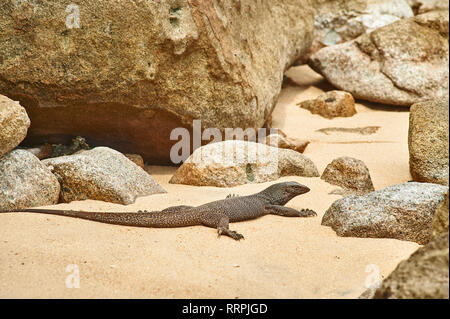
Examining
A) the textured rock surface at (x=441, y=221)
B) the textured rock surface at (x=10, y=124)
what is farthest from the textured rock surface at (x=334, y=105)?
the textured rock surface at (x=441, y=221)

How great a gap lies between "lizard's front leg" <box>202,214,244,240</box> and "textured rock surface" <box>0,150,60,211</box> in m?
1.73

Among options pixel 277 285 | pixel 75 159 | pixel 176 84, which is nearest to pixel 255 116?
pixel 176 84

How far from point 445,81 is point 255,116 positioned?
4.86m

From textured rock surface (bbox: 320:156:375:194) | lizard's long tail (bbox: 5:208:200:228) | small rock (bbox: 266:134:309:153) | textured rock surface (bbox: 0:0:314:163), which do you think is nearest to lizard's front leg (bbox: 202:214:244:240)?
lizard's long tail (bbox: 5:208:200:228)

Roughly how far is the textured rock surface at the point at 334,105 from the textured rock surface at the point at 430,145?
3263 millimetres

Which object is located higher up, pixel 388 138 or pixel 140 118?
pixel 140 118

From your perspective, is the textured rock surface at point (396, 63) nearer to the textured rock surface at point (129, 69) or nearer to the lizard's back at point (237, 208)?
the textured rock surface at point (129, 69)

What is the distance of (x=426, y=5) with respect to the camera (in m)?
A: 14.5

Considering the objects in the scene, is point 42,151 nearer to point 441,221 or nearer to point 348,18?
point 441,221

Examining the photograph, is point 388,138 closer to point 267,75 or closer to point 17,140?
point 267,75

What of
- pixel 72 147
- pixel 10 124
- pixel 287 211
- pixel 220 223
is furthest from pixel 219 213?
pixel 72 147

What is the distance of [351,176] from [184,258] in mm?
3132

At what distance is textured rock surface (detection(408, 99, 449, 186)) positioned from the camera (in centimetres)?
659
